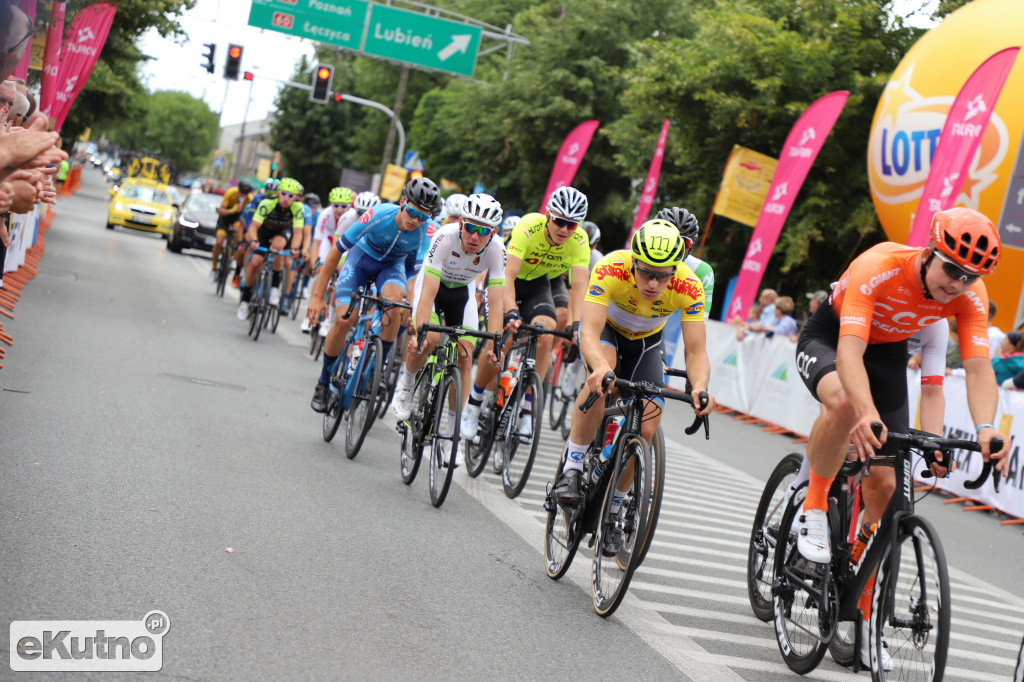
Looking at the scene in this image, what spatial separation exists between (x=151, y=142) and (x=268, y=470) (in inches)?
6926

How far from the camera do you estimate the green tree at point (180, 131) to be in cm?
16812

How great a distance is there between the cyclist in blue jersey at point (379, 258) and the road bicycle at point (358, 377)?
0.13m

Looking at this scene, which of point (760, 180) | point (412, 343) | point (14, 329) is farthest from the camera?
point (760, 180)

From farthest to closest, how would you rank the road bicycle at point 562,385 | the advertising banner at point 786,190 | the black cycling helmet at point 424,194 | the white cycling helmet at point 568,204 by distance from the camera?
the advertising banner at point 786,190 < the road bicycle at point 562,385 < the black cycling helmet at point 424,194 < the white cycling helmet at point 568,204

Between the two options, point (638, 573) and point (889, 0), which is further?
point (889, 0)

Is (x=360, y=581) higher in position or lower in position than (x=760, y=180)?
lower

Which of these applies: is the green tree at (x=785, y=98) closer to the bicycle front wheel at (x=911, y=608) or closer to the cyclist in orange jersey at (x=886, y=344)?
the cyclist in orange jersey at (x=886, y=344)

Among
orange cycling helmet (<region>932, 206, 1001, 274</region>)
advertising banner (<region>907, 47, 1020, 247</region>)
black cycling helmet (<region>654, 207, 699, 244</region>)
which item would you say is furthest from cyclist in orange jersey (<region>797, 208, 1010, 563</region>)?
advertising banner (<region>907, 47, 1020, 247</region>)

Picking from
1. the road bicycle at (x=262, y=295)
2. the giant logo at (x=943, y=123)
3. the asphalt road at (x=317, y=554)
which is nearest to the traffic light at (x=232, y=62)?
the road bicycle at (x=262, y=295)

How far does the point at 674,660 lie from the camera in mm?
5191

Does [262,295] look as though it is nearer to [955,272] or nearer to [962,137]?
[962,137]

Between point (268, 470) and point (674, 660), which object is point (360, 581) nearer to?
point (674, 660)

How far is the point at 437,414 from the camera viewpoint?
796cm

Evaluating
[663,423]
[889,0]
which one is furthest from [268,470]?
[889,0]
